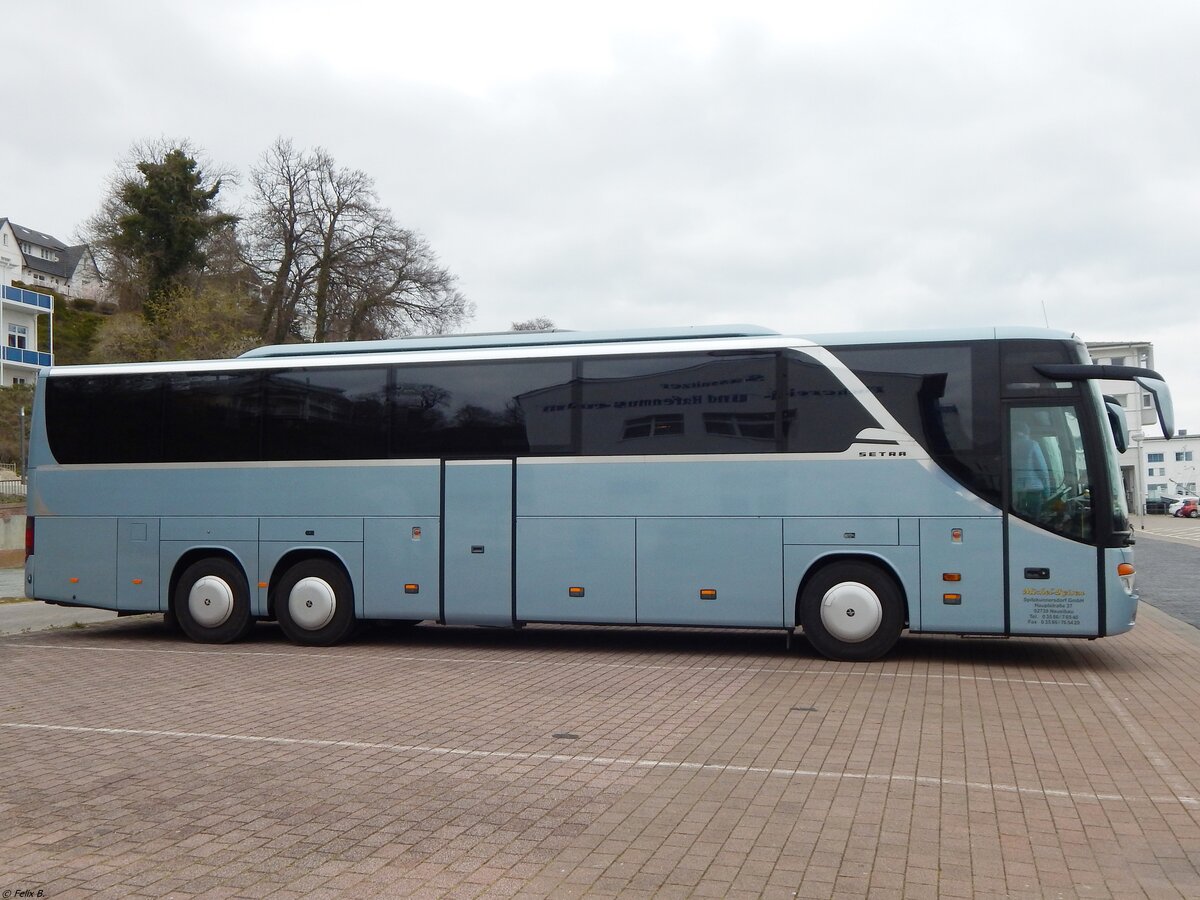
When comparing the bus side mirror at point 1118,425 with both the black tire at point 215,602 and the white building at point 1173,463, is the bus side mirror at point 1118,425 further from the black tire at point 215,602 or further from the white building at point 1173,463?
the white building at point 1173,463

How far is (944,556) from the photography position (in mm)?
11719

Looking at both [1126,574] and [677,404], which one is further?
[677,404]

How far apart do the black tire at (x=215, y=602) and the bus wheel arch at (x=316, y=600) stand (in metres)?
0.49

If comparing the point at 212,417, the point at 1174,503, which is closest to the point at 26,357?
the point at 212,417

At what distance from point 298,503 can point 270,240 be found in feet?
125

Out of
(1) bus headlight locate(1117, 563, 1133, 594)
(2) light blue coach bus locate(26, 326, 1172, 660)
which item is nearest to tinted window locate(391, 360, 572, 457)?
(2) light blue coach bus locate(26, 326, 1172, 660)

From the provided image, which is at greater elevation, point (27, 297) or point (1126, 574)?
point (27, 297)

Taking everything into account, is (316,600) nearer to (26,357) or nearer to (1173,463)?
(26,357)

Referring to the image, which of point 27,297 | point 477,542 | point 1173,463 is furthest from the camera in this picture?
point 1173,463

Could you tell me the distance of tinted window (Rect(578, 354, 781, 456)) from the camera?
12.4m

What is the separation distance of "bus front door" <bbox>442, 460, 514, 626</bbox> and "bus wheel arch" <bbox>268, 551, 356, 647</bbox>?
4.40 feet

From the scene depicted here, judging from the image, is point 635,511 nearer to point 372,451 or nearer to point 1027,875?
point 372,451

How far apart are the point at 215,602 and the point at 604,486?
5213mm

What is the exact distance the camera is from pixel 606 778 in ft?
22.7
